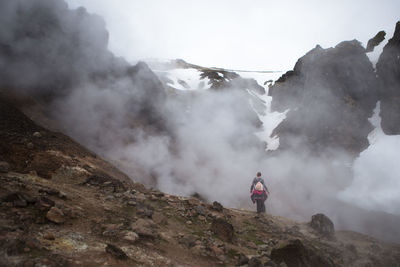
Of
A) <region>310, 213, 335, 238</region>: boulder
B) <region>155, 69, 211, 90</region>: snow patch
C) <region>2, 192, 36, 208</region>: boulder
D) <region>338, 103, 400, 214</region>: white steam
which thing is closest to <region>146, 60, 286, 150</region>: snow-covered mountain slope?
<region>155, 69, 211, 90</region>: snow patch

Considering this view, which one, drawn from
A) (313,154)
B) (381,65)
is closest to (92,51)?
(313,154)

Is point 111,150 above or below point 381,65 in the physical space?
below

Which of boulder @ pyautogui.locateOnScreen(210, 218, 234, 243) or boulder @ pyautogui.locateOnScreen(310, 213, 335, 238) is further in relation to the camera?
boulder @ pyautogui.locateOnScreen(310, 213, 335, 238)

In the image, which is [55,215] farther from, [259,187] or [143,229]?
[259,187]

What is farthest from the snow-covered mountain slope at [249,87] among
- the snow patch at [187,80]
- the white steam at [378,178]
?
the white steam at [378,178]

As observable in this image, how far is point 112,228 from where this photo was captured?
15.0ft

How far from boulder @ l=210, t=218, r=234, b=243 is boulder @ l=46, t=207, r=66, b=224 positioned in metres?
3.50

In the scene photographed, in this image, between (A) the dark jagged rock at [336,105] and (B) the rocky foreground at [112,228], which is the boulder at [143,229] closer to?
(B) the rocky foreground at [112,228]

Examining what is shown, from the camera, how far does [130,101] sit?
2272 cm

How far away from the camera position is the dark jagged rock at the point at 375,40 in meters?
32.5

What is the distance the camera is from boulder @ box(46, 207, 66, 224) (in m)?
4.07

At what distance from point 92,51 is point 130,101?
5.31 metres

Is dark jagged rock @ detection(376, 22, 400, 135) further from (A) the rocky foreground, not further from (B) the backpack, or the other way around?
(B) the backpack

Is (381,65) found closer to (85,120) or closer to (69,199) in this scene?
(85,120)
